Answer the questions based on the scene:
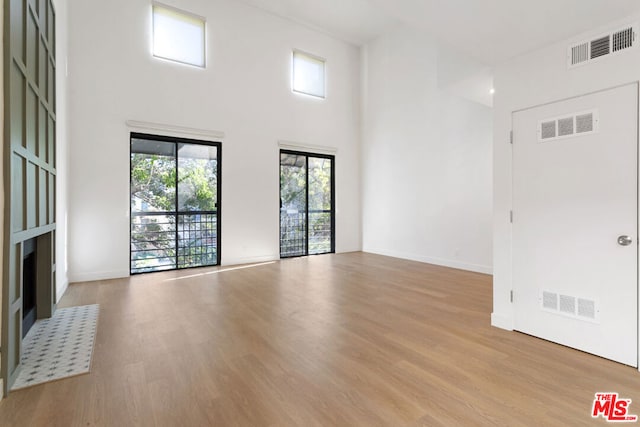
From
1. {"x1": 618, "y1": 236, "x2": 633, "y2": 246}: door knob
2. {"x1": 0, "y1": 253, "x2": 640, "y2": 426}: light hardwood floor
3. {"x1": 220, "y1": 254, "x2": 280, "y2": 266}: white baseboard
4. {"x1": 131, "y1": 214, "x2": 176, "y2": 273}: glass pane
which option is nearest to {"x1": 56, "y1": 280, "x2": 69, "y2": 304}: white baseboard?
{"x1": 0, "y1": 253, "x2": 640, "y2": 426}: light hardwood floor

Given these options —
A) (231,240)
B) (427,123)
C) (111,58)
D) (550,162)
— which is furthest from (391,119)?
(111,58)

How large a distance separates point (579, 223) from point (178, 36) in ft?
20.6

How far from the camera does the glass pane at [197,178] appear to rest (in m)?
5.58

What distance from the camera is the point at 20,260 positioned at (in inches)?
84.7

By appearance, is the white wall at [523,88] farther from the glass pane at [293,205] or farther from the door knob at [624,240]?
the glass pane at [293,205]

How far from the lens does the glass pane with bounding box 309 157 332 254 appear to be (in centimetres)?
721

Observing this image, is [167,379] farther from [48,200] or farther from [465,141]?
[465,141]

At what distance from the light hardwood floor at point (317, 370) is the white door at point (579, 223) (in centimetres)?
23

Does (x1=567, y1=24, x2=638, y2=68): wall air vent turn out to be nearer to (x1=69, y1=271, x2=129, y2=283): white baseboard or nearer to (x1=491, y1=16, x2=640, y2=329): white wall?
(x1=491, y1=16, x2=640, y2=329): white wall

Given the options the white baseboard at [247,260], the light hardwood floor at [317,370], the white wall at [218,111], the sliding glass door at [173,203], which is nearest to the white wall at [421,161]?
the white wall at [218,111]

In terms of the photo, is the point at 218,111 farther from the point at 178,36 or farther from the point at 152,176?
the point at 152,176

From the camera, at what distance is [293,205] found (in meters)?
6.93

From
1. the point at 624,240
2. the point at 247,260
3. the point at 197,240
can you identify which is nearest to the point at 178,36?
the point at 197,240

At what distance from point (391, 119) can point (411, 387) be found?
5999mm
